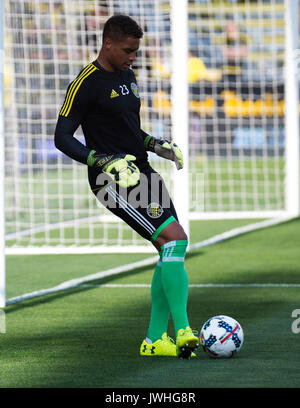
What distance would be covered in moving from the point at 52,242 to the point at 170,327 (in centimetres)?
593

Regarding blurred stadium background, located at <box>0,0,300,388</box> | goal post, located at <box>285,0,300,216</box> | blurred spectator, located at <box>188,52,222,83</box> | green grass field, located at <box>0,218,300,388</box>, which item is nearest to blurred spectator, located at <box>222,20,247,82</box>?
blurred spectator, located at <box>188,52,222,83</box>

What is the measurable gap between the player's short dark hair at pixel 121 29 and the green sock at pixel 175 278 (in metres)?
1.25

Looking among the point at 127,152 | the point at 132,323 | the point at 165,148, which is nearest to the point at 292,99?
the point at 132,323

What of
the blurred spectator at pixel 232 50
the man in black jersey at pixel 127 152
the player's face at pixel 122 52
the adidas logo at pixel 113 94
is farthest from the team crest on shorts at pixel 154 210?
the blurred spectator at pixel 232 50

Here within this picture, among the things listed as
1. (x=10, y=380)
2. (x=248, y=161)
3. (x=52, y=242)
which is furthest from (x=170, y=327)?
(x=248, y=161)

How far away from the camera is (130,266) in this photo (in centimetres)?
1039

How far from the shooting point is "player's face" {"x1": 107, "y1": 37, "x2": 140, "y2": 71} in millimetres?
5832

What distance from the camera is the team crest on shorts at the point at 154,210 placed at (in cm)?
588

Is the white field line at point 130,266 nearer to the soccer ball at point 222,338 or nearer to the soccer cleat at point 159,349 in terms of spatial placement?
the soccer cleat at point 159,349

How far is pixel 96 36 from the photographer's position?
1295 cm

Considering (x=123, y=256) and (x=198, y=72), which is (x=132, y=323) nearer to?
(x=123, y=256)

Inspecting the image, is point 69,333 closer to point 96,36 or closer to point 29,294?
point 29,294

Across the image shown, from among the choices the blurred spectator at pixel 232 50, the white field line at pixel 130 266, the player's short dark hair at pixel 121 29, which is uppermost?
the blurred spectator at pixel 232 50

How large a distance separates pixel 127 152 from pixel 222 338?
4.10ft
